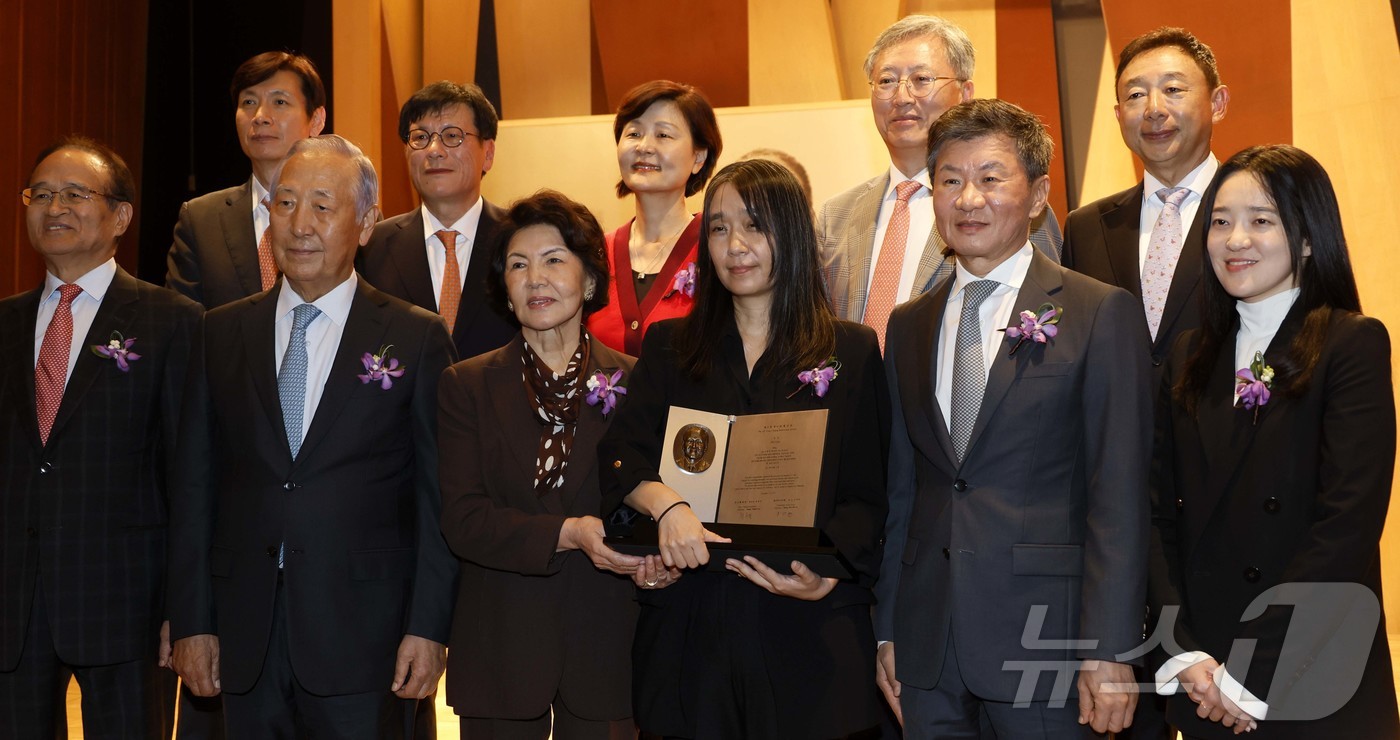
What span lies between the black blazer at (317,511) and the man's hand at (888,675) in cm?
102

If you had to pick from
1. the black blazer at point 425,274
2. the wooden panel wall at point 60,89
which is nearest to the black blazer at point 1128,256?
the black blazer at point 425,274

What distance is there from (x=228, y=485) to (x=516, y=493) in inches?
28.2

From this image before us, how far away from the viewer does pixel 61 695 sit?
3148 mm

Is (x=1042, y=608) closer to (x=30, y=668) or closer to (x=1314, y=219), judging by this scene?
(x=1314, y=219)

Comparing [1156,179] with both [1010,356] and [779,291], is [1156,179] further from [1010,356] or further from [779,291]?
[779,291]

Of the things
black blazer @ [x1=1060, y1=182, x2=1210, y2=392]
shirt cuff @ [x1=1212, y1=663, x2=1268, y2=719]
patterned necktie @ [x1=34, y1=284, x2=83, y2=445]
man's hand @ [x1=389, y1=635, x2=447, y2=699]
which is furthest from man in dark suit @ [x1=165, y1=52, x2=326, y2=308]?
shirt cuff @ [x1=1212, y1=663, x2=1268, y2=719]

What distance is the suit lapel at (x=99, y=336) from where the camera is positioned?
124 inches

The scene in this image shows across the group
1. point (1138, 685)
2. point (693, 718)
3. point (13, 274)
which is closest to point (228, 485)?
point (693, 718)

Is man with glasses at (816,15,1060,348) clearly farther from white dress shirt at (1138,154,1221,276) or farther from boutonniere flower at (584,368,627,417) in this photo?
boutonniere flower at (584,368,627,417)

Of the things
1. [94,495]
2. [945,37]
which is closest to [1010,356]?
[945,37]

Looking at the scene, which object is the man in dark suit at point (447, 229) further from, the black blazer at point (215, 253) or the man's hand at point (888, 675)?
the man's hand at point (888, 675)

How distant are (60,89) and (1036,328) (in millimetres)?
6003

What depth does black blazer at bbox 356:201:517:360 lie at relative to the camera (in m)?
3.62

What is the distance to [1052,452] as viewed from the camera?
7.93 feet
